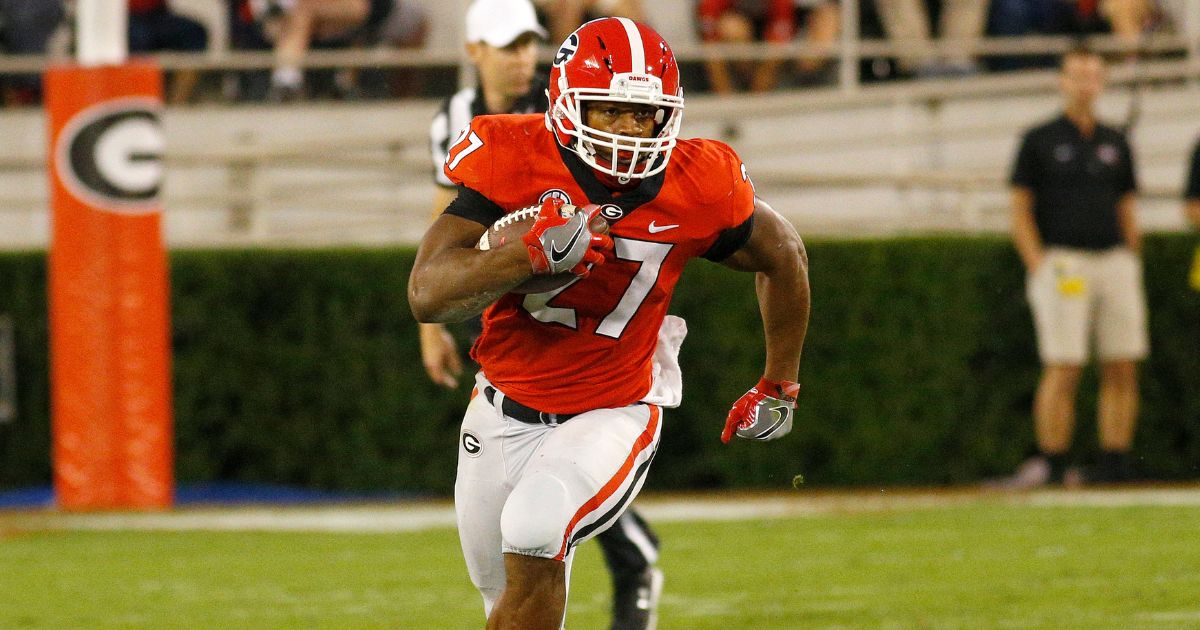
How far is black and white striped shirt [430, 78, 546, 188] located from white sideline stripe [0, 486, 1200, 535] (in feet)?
9.35

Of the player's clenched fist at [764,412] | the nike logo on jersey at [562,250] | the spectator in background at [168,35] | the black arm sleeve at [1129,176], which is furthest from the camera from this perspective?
the spectator in background at [168,35]

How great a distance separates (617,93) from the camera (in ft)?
12.9

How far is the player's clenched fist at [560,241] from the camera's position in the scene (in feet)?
12.0

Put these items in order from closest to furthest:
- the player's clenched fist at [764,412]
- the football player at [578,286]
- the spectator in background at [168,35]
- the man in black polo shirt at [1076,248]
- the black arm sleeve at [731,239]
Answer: the football player at [578,286], the black arm sleeve at [731,239], the player's clenched fist at [764,412], the man in black polo shirt at [1076,248], the spectator in background at [168,35]

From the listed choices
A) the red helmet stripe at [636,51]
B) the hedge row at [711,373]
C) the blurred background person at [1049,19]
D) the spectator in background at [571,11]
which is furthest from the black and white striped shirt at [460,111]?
the blurred background person at [1049,19]

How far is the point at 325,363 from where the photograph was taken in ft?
32.2

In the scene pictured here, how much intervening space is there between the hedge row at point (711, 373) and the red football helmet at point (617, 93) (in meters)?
5.70

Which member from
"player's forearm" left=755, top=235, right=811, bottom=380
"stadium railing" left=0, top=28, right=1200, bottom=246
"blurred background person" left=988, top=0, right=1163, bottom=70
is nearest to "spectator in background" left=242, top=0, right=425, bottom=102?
"stadium railing" left=0, top=28, right=1200, bottom=246

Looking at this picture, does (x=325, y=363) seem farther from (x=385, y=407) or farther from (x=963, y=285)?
(x=963, y=285)

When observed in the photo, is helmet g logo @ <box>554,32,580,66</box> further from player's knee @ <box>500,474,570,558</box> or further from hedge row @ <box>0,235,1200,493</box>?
hedge row @ <box>0,235,1200,493</box>

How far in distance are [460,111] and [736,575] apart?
2065mm

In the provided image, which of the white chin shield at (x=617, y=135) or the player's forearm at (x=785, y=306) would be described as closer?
the white chin shield at (x=617, y=135)

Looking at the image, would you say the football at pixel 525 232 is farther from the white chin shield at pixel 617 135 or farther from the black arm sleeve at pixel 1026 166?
the black arm sleeve at pixel 1026 166

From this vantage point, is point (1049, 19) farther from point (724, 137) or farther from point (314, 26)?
point (314, 26)
